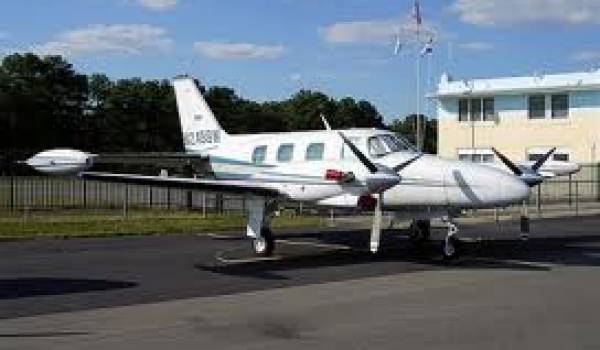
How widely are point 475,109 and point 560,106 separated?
625 cm

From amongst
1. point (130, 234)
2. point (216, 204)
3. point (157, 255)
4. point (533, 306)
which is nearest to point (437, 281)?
point (533, 306)

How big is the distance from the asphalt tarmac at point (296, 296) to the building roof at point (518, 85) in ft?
114

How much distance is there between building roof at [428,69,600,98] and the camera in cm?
5697

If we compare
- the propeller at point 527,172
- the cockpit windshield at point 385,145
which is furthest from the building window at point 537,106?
the cockpit windshield at point 385,145

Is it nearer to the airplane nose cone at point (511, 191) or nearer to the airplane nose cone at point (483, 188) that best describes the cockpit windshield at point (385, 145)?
the airplane nose cone at point (483, 188)

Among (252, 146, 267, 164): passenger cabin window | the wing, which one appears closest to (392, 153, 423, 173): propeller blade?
the wing

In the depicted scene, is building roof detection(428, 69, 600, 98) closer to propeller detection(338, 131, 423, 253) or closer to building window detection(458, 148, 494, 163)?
building window detection(458, 148, 494, 163)

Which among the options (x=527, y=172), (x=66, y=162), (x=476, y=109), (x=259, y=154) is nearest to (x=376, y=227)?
(x=527, y=172)

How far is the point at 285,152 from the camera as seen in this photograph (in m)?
22.6

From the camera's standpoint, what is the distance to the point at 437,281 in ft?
54.1

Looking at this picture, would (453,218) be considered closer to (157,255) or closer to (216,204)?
(157,255)

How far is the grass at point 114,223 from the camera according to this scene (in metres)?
26.6

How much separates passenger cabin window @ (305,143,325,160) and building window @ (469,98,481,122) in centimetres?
4149

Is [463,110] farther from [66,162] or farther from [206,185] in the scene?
[66,162]
